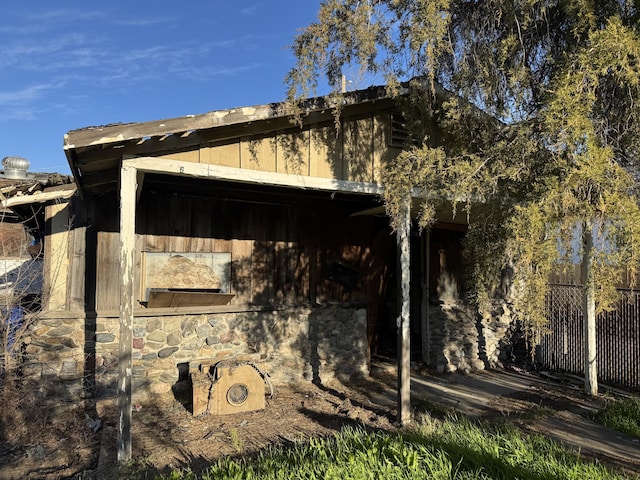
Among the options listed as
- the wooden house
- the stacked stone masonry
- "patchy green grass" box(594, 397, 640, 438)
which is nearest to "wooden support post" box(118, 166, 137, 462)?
the wooden house

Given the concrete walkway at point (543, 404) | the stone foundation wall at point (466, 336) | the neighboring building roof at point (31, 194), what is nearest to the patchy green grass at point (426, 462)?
the concrete walkway at point (543, 404)

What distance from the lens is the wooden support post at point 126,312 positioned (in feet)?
14.9

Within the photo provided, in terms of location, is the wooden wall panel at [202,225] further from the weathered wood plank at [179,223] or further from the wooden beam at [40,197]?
the wooden beam at [40,197]

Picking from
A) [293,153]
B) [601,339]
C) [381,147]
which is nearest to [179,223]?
[293,153]

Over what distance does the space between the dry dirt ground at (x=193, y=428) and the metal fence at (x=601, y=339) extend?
1.00 metres

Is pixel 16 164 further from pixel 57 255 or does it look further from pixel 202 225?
pixel 202 225

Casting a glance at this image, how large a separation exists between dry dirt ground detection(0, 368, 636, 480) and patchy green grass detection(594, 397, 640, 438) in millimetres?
373

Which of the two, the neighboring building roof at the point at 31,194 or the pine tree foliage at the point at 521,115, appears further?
the neighboring building roof at the point at 31,194

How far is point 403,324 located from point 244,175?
9.03 ft

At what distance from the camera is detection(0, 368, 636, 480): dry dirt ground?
179 inches

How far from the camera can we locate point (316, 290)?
7.76m

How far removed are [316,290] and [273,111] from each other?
358 cm

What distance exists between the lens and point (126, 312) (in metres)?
4.65

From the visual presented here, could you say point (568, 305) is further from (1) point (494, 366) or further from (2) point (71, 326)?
(2) point (71, 326)
